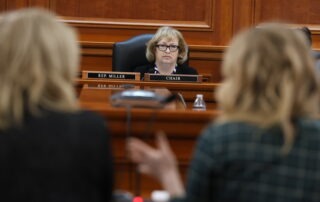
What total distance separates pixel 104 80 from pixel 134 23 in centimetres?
209

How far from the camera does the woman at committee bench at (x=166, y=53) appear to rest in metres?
5.41

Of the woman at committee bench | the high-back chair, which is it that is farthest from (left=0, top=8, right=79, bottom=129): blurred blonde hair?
the high-back chair

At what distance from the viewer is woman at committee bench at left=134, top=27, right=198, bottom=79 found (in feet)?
17.7

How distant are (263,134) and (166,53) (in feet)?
12.0

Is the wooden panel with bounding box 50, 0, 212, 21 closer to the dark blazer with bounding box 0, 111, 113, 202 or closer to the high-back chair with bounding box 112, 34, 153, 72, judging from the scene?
the high-back chair with bounding box 112, 34, 153, 72

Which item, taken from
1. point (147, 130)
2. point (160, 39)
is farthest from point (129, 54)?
point (147, 130)

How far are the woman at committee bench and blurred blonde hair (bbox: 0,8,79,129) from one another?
3.55 meters

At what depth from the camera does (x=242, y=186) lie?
179cm

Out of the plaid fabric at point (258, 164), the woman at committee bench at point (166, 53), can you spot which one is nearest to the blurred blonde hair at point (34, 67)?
the plaid fabric at point (258, 164)

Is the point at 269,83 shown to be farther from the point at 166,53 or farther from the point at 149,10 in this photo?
the point at 149,10

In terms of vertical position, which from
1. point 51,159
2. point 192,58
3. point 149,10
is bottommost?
point 51,159

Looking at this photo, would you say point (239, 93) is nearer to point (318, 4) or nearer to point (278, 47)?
point (278, 47)

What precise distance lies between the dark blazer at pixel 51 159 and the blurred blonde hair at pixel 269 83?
346mm

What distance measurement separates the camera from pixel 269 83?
180cm
